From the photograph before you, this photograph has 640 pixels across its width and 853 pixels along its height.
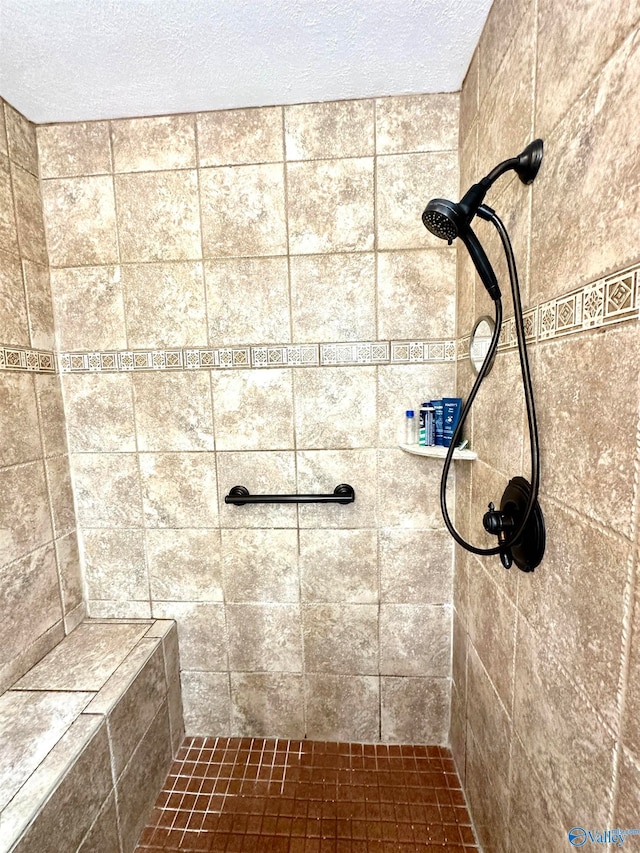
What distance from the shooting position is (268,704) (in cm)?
135

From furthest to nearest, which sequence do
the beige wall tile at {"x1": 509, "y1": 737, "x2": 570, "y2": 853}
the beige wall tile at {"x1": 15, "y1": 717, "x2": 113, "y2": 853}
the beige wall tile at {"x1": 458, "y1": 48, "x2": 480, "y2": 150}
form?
the beige wall tile at {"x1": 458, "y1": 48, "x2": 480, "y2": 150} < the beige wall tile at {"x1": 15, "y1": 717, "x2": 113, "y2": 853} < the beige wall tile at {"x1": 509, "y1": 737, "x2": 570, "y2": 853}

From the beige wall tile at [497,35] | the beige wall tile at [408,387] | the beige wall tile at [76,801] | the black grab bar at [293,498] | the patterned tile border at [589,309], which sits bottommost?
the beige wall tile at [76,801]

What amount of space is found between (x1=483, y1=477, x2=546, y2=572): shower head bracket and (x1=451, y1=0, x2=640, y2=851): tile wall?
0.9 inches

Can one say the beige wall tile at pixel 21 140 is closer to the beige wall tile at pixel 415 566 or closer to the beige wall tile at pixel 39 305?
the beige wall tile at pixel 39 305

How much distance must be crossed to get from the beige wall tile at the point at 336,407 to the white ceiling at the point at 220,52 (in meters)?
0.83

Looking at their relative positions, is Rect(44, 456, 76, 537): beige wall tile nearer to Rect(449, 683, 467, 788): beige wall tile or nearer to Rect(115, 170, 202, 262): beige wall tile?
Rect(115, 170, 202, 262): beige wall tile

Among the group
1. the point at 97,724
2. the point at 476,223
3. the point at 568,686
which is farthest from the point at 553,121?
the point at 97,724

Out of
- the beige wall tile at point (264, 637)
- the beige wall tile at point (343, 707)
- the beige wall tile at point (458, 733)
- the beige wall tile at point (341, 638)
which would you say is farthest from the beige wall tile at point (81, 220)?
the beige wall tile at point (458, 733)

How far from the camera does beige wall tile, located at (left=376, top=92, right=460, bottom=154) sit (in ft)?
3.68

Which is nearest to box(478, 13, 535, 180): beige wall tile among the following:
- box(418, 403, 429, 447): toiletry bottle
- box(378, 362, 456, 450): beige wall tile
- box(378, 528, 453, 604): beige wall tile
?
box(378, 362, 456, 450): beige wall tile

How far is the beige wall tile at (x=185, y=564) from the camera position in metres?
1.31

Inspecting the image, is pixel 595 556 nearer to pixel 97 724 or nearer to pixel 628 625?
pixel 628 625

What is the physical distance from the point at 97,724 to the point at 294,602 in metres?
0.62

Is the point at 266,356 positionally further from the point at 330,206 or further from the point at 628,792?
the point at 628,792
